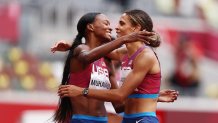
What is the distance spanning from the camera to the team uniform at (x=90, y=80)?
7852mm

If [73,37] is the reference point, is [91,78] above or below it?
below

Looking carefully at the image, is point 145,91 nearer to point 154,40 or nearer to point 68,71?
point 154,40

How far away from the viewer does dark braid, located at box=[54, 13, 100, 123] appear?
796cm

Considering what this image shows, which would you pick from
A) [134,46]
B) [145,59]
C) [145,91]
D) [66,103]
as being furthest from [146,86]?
[66,103]

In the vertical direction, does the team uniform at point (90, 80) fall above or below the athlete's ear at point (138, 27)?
below

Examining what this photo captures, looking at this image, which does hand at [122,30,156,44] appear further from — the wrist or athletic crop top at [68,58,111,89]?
athletic crop top at [68,58,111,89]

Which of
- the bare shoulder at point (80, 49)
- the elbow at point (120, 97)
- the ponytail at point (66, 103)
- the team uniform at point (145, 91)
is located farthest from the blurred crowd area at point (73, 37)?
the elbow at point (120, 97)

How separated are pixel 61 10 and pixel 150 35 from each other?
24.8 ft

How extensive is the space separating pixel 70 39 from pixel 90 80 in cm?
618

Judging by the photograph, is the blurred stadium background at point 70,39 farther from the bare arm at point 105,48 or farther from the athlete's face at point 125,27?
the athlete's face at point 125,27

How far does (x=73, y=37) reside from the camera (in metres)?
14.0

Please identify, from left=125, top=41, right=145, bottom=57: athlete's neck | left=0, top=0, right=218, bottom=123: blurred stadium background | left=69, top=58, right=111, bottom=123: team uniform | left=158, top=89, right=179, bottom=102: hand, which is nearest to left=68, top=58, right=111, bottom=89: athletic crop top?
left=69, top=58, right=111, bottom=123: team uniform

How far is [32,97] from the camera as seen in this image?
11.7 metres

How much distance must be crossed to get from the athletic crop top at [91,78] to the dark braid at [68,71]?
99 millimetres
